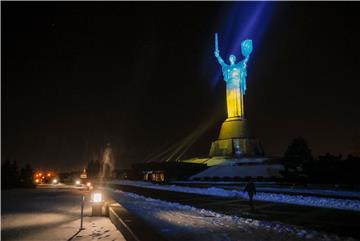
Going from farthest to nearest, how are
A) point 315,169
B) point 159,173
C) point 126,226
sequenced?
point 159,173 < point 315,169 < point 126,226

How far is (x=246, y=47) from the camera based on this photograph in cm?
6262

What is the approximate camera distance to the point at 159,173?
63.7 metres

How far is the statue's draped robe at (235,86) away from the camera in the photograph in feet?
209

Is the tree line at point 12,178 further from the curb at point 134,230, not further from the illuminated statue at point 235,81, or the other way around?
the curb at point 134,230

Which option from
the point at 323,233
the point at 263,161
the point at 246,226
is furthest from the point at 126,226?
the point at 263,161

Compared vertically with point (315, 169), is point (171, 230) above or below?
below

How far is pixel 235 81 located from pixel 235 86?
819 mm

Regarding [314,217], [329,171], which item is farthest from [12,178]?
[314,217]

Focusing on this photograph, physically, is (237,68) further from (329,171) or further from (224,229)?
(224,229)

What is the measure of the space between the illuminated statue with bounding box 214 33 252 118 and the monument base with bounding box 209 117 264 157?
5.48 feet

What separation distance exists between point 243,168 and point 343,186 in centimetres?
2150

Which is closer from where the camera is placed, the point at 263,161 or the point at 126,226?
the point at 126,226

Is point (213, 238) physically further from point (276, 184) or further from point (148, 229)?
point (276, 184)

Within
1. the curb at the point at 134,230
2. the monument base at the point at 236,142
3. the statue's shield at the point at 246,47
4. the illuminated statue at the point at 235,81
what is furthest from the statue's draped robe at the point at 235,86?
the curb at the point at 134,230
